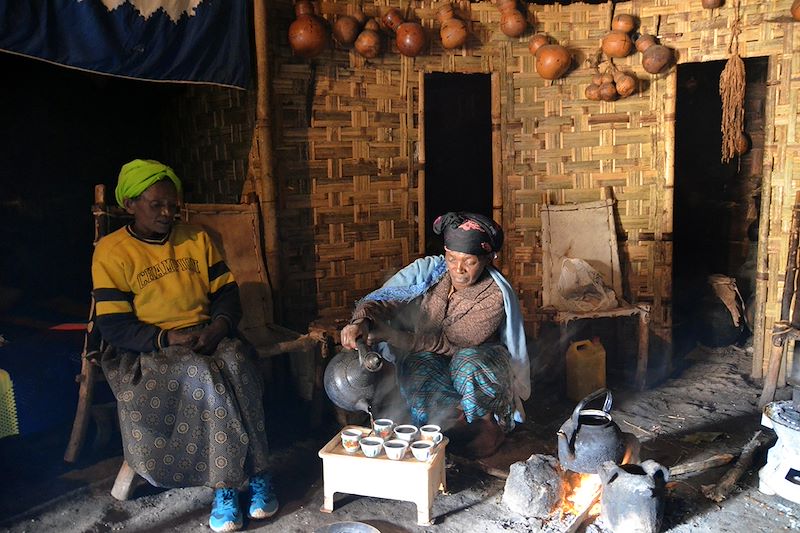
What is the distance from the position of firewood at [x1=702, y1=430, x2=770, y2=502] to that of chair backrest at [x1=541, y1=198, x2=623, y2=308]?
5.96ft

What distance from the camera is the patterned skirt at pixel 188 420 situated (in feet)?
10.1

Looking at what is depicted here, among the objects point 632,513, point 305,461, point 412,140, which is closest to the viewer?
point 632,513

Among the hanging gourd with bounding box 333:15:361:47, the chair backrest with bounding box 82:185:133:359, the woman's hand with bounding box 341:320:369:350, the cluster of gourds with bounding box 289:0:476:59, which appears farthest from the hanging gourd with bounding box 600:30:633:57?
the chair backrest with bounding box 82:185:133:359

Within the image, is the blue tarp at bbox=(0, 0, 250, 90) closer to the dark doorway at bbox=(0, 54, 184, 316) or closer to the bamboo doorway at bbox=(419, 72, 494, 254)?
the dark doorway at bbox=(0, 54, 184, 316)

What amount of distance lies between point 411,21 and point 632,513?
11.8 feet

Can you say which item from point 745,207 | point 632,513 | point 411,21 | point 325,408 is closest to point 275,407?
point 325,408

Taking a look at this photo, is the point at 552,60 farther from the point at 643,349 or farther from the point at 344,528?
the point at 344,528

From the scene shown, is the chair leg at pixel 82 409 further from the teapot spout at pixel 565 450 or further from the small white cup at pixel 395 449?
the teapot spout at pixel 565 450

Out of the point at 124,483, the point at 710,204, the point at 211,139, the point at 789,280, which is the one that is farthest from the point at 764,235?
the point at 124,483

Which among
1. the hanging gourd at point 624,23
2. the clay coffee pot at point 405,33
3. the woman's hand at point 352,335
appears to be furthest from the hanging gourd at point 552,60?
the woman's hand at point 352,335

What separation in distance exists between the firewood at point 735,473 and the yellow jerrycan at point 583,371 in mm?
1139

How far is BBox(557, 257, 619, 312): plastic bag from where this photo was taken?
5.01 m

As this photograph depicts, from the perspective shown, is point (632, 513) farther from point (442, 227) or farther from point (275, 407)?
point (275, 407)

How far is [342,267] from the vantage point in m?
4.94
